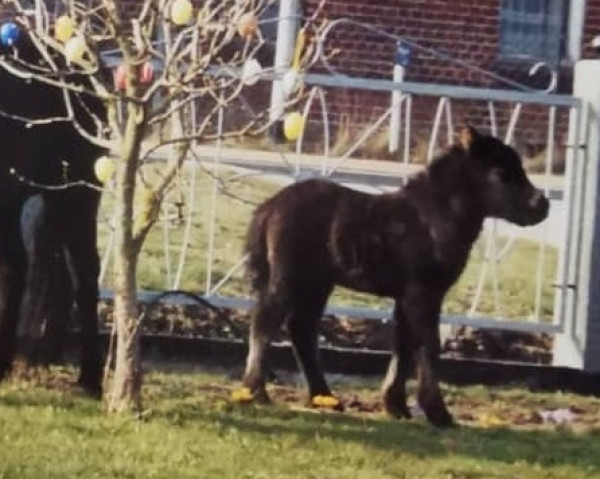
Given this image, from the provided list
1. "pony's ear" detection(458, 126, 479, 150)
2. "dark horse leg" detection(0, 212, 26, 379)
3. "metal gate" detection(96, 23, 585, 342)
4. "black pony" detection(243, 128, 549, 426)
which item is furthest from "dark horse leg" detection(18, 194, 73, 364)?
"pony's ear" detection(458, 126, 479, 150)

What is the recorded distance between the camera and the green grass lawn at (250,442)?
673cm

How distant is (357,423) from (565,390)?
208 centimetres

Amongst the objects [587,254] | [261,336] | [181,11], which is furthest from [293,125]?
[587,254]

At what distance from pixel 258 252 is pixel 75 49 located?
A: 1.95 m

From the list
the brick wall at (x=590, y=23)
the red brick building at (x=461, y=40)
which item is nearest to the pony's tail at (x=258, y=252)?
the red brick building at (x=461, y=40)

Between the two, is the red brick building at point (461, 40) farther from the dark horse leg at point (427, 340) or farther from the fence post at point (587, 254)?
the dark horse leg at point (427, 340)

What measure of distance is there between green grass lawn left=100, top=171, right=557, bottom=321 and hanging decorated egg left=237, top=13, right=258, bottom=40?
3074 millimetres

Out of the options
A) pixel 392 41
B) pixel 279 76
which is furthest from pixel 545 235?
pixel 392 41

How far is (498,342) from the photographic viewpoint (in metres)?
10.6

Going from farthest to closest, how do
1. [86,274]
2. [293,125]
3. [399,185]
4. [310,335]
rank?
[399,185]
[310,335]
[86,274]
[293,125]

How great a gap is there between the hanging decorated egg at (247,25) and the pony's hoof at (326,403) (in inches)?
78.6

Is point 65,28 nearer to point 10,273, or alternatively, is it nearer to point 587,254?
point 10,273

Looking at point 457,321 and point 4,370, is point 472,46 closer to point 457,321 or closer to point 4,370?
point 457,321

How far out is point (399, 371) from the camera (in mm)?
8359
